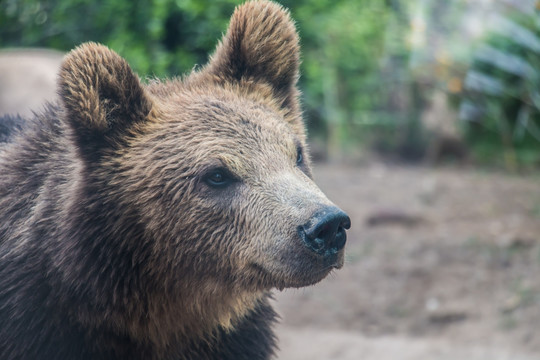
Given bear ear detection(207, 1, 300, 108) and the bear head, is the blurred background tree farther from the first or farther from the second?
the bear head

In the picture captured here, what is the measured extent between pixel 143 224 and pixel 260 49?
1.27m

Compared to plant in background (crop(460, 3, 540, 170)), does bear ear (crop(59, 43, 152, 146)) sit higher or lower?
lower

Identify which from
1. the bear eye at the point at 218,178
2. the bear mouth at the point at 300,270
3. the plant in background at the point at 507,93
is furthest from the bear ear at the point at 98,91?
the plant in background at the point at 507,93

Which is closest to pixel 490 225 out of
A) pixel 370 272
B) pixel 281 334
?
pixel 370 272

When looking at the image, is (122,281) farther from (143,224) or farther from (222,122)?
(222,122)

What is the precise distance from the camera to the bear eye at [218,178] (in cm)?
343

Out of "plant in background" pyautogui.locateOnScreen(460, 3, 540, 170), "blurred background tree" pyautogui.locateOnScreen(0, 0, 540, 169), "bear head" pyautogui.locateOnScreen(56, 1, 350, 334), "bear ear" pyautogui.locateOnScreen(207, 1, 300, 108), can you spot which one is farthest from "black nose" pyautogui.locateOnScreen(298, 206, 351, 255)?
"plant in background" pyautogui.locateOnScreen(460, 3, 540, 170)

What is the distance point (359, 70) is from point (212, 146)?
36.0 feet

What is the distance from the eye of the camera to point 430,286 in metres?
7.50

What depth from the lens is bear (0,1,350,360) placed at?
129 inches

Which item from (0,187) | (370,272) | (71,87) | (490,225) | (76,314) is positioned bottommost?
(76,314)

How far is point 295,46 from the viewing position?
13.4ft

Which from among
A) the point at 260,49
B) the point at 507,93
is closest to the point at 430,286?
the point at 260,49

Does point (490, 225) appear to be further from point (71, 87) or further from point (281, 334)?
point (71, 87)
